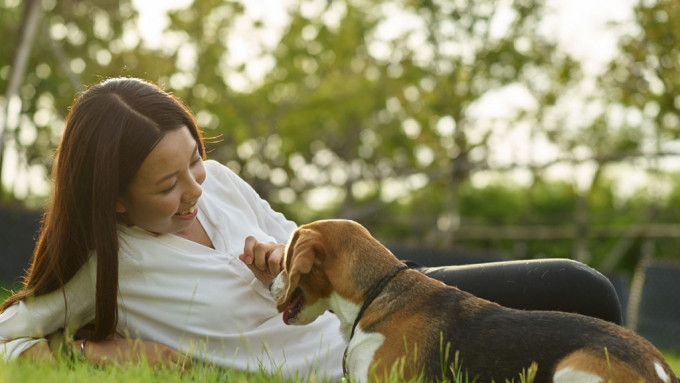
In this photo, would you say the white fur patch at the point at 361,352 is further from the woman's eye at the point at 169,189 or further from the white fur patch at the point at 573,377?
the woman's eye at the point at 169,189

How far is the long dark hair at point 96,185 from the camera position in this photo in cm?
369

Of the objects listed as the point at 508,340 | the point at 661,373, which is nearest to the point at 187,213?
Answer: the point at 508,340

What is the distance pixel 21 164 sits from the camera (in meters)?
25.0

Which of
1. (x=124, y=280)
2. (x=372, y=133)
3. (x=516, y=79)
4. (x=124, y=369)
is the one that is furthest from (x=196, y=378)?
(x=372, y=133)

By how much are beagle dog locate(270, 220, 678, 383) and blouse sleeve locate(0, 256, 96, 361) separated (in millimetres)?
874

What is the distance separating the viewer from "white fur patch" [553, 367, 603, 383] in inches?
121

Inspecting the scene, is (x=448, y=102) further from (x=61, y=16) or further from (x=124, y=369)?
(x=124, y=369)

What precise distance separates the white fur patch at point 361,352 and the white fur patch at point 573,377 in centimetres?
75

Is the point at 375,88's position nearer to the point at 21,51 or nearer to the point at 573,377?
the point at 21,51

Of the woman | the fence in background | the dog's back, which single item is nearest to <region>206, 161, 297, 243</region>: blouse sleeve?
the woman

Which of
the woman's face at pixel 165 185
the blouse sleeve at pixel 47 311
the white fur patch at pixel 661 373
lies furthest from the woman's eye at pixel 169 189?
the white fur patch at pixel 661 373

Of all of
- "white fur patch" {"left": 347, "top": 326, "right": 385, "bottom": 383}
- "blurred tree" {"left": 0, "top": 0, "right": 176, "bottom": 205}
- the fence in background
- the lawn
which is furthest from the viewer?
"blurred tree" {"left": 0, "top": 0, "right": 176, "bottom": 205}

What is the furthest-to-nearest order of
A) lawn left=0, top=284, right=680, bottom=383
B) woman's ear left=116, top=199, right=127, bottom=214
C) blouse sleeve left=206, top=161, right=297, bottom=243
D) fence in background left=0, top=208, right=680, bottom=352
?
fence in background left=0, top=208, right=680, bottom=352, blouse sleeve left=206, top=161, right=297, bottom=243, woman's ear left=116, top=199, right=127, bottom=214, lawn left=0, top=284, right=680, bottom=383

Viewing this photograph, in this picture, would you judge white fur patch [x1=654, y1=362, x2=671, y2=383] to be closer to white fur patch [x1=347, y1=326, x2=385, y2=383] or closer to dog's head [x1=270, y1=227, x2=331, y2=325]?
white fur patch [x1=347, y1=326, x2=385, y2=383]
